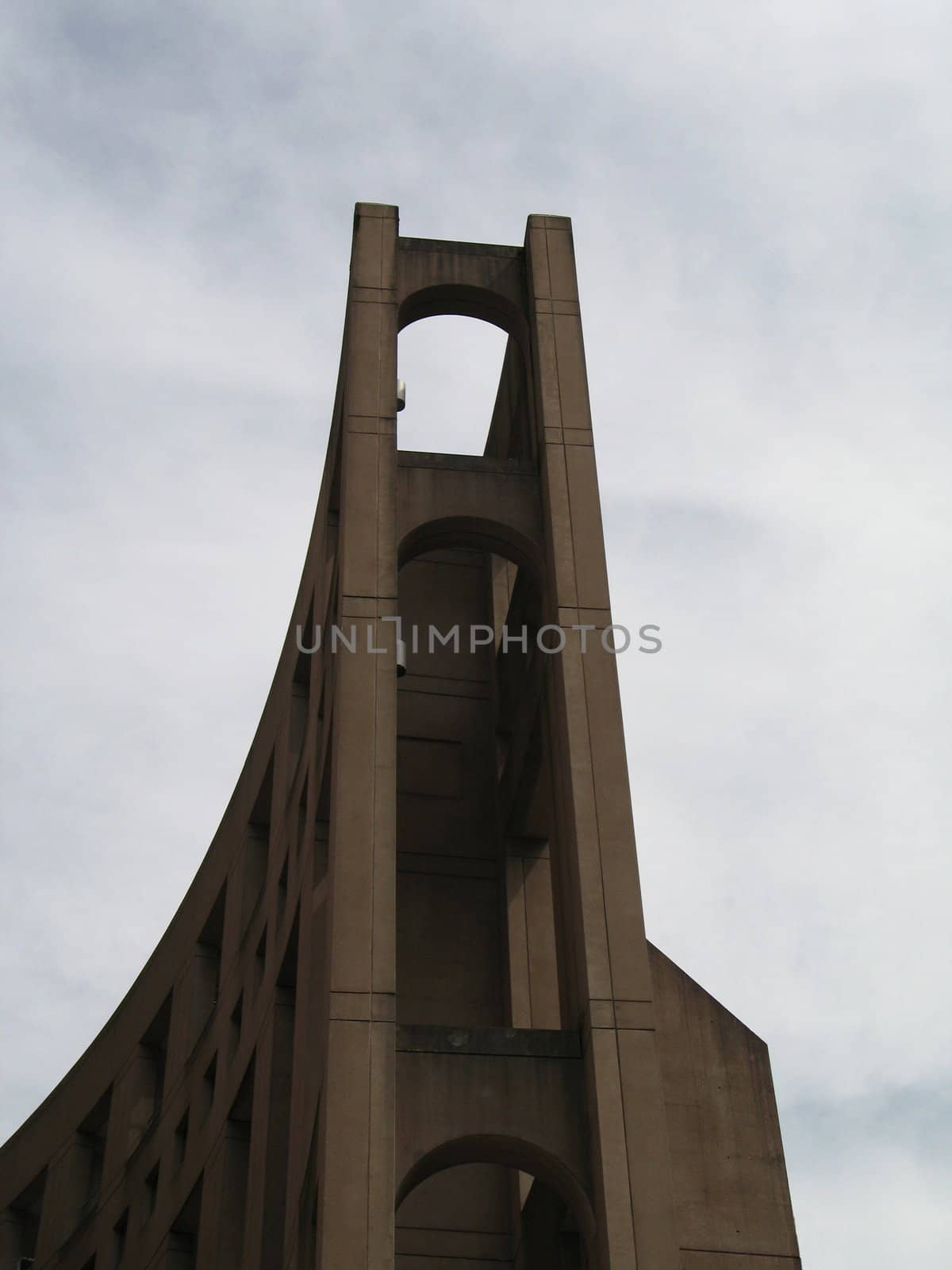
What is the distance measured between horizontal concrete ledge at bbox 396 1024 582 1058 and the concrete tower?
3 cm

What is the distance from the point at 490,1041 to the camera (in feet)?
51.5

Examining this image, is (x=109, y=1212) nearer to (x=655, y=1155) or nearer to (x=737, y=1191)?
(x=737, y=1191)

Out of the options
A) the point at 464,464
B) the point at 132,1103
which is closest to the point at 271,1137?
the point at 464,464

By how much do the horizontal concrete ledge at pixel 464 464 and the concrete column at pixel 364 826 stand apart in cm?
44

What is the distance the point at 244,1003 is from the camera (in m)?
24.6

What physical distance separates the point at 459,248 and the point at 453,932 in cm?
976

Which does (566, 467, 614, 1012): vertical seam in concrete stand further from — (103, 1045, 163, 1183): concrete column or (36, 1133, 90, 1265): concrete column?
(36, 1133, 90, 1265): concrete column

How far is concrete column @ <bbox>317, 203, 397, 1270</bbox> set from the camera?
14195mm

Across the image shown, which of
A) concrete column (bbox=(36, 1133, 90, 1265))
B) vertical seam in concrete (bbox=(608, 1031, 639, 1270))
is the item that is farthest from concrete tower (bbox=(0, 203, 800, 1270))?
concrete column (bbox=(36, 1133, 90, 1265))

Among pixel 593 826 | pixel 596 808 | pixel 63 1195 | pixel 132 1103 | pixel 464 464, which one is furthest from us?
pixel 63 1195

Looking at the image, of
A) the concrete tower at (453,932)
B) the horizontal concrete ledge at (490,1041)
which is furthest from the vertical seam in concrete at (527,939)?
the horizontal concrete ledge at (490,1041)

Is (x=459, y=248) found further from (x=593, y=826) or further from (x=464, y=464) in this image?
(x=593, y=826)

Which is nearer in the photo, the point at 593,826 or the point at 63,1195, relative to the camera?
the point at 593,826

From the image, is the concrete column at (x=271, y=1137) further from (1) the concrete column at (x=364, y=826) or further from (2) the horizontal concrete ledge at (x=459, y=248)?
(2) the horizontal concrete ledge at (x=459, y=248)
